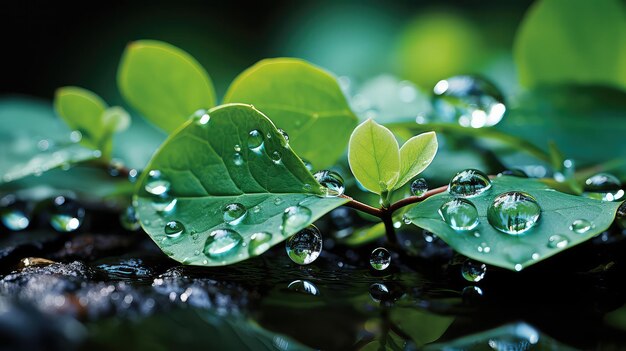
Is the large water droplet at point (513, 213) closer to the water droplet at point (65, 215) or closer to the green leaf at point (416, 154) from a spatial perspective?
the green leaf at point (416, 154)

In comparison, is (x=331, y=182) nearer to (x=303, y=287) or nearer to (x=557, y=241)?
(x=303, y=287)

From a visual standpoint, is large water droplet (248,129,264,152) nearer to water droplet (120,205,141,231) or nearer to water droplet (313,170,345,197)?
water droplet (313,170,345,197)

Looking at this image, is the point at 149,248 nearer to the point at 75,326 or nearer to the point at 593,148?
the point at 75,326

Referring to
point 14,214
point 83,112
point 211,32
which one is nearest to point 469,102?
point 83,112

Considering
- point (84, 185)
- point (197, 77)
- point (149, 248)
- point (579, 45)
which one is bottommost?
point (149, 248)

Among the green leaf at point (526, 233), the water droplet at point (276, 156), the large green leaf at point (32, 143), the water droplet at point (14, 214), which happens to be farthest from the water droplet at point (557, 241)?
the water droplet at point (14, 214)

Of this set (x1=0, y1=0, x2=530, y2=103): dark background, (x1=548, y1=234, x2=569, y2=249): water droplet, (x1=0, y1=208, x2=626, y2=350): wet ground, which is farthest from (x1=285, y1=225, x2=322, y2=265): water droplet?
(x1=0, y1=0, x2=530, y2=103): dark background

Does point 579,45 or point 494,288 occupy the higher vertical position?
point 579,45

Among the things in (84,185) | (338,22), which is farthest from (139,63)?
(338,22)
